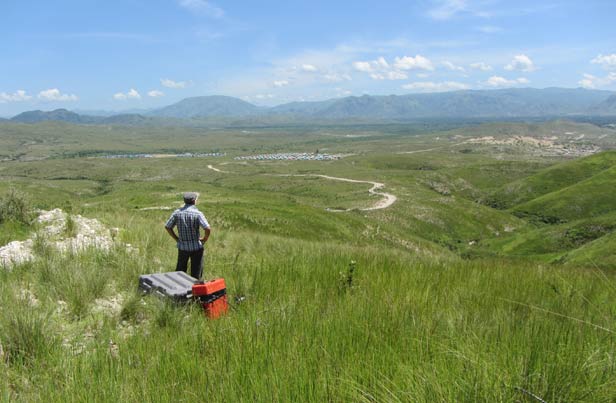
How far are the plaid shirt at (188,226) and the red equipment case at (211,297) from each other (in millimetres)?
2848

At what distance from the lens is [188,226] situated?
25.6 feet

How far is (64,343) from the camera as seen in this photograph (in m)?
3.99

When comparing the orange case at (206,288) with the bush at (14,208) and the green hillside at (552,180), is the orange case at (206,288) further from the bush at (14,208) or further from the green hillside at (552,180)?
the green hillside at (552,180)

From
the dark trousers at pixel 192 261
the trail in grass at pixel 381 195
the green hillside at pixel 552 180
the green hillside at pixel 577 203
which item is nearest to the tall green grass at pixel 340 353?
the dark trousers at pixel 192 261

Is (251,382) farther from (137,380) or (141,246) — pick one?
(141,246)

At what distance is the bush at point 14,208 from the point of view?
39.8ft

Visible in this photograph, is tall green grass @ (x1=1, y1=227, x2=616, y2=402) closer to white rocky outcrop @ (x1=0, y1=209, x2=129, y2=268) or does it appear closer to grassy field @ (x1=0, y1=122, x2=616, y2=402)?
grassy field @ (x1=0, y1=122, x2=616, y2=402)

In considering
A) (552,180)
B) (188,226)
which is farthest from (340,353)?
(552,180)

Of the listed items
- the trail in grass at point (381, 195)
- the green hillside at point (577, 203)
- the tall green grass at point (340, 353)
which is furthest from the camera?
the green hillside at point (577, 203)

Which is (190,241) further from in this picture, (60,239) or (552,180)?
(552,180)

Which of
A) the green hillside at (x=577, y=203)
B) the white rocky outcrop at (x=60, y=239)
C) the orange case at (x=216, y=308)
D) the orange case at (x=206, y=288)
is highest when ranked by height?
the orange case at (x=206, y=288)

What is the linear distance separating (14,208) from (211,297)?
10.8 meters

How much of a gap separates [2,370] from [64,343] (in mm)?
755

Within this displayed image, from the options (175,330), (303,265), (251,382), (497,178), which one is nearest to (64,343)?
(175,330)
